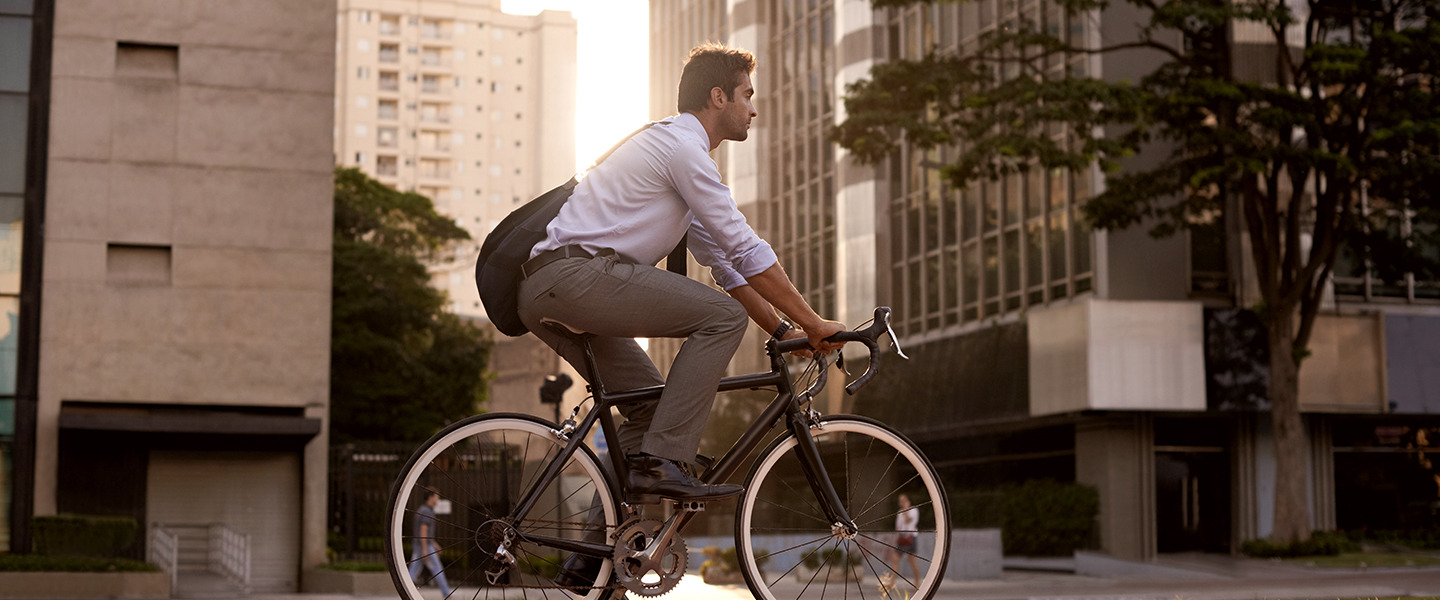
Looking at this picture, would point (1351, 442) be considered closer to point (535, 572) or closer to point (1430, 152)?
point (1430, 152)

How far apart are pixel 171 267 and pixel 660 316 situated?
2482 cm

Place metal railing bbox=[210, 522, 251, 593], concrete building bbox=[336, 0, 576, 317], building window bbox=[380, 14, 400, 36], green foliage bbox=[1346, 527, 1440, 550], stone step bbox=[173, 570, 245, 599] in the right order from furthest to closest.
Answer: building window bbox=[380, 14, 400, 36]
concrete building bbox=[336, 0, 576, 317]
green foliage bbox=[1346, 527, 1440, 550]
metal railing bbox=[210, 522, 251, 593]
stone step bbox=[173, 570, 245, 599]

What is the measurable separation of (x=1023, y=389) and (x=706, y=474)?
2989 centimetres

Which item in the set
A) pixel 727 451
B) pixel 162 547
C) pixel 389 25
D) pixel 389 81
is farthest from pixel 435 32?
pixel 727 451

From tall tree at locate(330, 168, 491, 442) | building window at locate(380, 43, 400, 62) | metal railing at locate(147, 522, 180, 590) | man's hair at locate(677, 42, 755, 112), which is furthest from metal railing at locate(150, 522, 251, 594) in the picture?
building window at locate(380, 43, 400, 62)

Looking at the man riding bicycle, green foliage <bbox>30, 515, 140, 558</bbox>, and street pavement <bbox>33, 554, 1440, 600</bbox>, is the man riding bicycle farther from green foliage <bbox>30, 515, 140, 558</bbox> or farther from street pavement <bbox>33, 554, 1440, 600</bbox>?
green foliage <bbox>30, 515, 140, 558</bbox>

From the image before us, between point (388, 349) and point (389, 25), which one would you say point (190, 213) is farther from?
point (389, 25)

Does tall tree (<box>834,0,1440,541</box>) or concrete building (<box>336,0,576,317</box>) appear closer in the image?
tall tree (<box>834,0,1440,541</box>)

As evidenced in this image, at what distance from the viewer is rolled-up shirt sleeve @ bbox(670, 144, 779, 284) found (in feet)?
14.8

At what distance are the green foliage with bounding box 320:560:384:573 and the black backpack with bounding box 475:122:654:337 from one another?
781 inches

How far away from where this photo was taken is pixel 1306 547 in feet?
87.7

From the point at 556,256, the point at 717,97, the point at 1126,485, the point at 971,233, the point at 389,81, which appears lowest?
the point at 1126,485

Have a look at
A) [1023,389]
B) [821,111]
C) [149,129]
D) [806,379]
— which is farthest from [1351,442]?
[806,379]

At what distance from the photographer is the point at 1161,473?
32.3 metres
